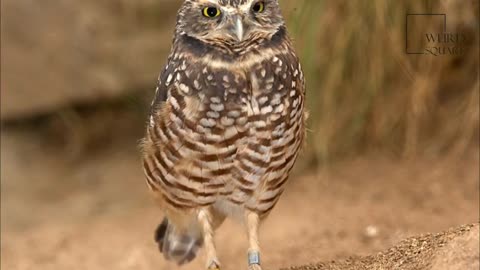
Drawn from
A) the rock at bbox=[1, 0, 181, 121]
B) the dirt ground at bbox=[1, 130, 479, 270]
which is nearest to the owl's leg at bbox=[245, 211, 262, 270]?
the dirt ground at bbox=[1, 130, 479, 270]

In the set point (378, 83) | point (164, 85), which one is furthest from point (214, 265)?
point (378, 83)

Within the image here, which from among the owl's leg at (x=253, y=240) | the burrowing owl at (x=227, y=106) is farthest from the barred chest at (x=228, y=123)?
the owl's leg at (x=253, y=240)

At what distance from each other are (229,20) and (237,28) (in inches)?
2.0

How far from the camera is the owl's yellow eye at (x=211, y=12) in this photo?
3652mm

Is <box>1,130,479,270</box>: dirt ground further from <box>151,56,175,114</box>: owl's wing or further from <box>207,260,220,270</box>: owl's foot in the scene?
<box>151,56,175,114</box>: owl's wing

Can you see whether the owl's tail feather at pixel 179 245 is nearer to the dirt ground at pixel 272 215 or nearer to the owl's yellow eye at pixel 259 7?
the dirt ground at pixel 272 215

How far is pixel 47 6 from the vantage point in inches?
262

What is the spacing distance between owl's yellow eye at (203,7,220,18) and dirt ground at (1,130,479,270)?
202cm

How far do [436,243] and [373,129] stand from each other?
2856 mm

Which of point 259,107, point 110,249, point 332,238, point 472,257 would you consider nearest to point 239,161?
point 259,107

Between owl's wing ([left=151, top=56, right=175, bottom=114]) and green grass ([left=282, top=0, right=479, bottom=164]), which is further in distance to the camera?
green grass ([left=282, top=0, right=479, bottom=164])

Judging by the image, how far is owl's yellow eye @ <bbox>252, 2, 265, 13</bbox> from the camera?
12.0ft

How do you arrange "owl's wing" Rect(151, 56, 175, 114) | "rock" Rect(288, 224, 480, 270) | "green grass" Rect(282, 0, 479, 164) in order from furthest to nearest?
"green grass" Rect(282, 0, 479, 164), "owl's wing" Rect(151, 56, 175, 114), "rock" Rect(288, 224, 480, 270)

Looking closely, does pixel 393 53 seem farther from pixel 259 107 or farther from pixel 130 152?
pixel 130 152
